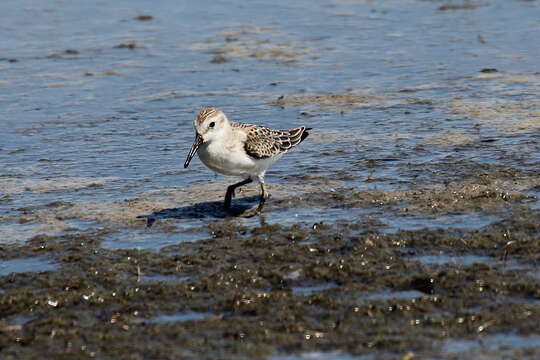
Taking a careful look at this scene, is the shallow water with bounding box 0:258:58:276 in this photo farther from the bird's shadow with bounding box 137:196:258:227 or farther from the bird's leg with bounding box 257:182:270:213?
the bird's leg with bounding box 257:182:270:213

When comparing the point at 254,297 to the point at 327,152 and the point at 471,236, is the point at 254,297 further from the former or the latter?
the point at 327,152

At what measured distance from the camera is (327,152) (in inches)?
467

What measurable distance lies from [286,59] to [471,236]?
8.66 metres

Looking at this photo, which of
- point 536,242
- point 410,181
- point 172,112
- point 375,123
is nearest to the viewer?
point 536,242

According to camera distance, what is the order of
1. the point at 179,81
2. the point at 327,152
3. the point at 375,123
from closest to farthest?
the point at 327,152, the point at 375,123, the point at 179,81

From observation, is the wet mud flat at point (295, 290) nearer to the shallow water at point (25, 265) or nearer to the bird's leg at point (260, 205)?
the shallow water at point (25, 265)

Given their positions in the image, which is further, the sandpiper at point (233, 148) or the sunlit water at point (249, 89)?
the sunlit water at point (249, 89)

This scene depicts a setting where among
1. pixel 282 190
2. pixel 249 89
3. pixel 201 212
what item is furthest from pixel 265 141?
pixel 249 89

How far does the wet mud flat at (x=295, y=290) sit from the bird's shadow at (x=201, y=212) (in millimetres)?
67

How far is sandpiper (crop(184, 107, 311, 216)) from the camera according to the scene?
9.72 meters

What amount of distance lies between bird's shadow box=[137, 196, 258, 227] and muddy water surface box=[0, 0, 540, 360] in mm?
51

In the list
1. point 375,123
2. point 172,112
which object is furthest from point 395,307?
point 172,112

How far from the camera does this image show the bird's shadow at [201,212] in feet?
32.0

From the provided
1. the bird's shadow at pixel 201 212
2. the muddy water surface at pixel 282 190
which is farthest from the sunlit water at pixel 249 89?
the bird's shadow at pixel 201 212
